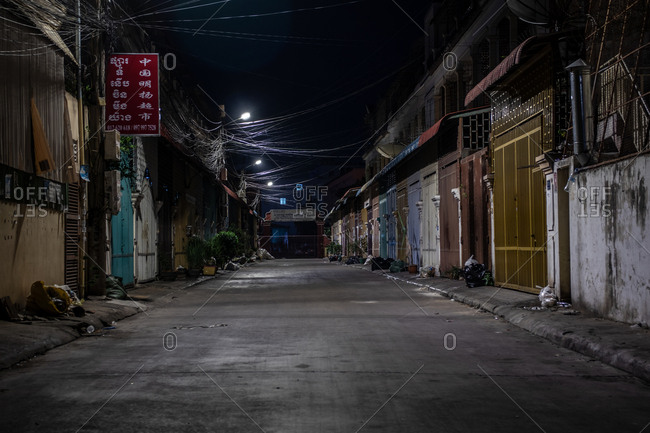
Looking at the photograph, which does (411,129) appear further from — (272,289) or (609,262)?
(609,262)

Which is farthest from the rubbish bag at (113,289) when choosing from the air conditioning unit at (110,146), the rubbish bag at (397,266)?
the rubbish bag at (397,266)

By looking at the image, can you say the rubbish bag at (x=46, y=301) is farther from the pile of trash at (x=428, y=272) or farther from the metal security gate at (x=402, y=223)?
the metal security gate at (x=402, y=223)

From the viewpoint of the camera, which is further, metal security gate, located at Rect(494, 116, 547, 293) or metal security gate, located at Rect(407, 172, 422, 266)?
metal security gate, located at Rect(407, 172, 422, 266)

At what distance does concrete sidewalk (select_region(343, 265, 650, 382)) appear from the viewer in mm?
7785

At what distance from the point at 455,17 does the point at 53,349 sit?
81.1ft

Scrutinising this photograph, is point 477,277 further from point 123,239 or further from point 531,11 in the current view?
point 123,239

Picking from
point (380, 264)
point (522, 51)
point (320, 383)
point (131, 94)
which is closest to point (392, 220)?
point (380, 264)

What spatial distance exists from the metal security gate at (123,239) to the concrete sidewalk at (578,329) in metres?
9.58

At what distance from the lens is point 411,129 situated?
40000 mm

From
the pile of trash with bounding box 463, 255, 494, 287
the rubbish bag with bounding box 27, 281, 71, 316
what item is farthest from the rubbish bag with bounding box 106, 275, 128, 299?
the pile of trash with bounding box 463, 255, 494, 287

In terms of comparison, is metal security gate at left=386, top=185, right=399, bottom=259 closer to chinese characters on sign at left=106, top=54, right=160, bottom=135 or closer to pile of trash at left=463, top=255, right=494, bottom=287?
pile of trash at left=463, top=255, right=494, bottom=287

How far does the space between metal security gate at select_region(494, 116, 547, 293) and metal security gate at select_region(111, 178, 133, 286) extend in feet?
35.1

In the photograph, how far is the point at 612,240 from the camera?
11.2 m

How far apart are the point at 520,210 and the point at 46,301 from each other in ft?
Answer: 37.1
